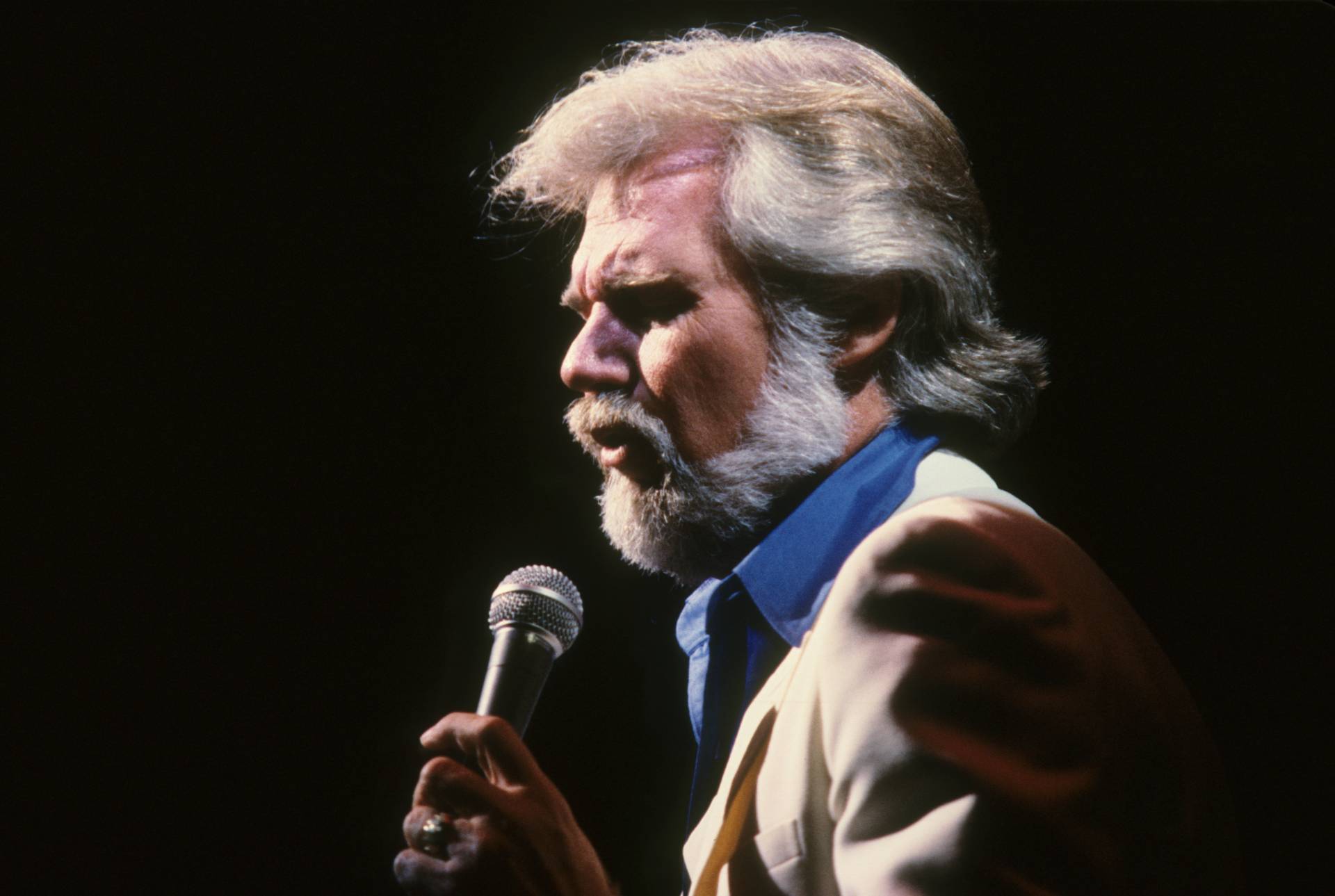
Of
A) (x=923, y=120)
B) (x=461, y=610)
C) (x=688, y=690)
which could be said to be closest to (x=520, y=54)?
(x=923, y=120)

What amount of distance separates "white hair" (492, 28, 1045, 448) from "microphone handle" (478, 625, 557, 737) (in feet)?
1.90

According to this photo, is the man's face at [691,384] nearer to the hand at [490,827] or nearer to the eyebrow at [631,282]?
the eyebrow at [631,282]

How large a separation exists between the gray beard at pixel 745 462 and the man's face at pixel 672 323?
2 centimetres

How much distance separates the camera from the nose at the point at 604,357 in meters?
1.64

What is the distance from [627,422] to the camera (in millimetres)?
1617

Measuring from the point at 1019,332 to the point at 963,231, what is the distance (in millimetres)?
192

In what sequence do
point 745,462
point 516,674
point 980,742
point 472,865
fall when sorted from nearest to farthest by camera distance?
point 980,742
point 472,865
point 516,674
point 745,462

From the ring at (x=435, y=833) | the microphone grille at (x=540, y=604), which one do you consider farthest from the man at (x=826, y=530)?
the microphone grille at (x=540, y=604)

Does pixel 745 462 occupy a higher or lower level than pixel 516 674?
higher

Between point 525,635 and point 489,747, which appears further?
point 525,635

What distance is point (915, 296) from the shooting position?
1675 millimetres

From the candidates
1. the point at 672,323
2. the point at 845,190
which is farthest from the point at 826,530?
the point at 845,190

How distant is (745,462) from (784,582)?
19 centimetres

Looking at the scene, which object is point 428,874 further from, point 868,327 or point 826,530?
point 868,327
